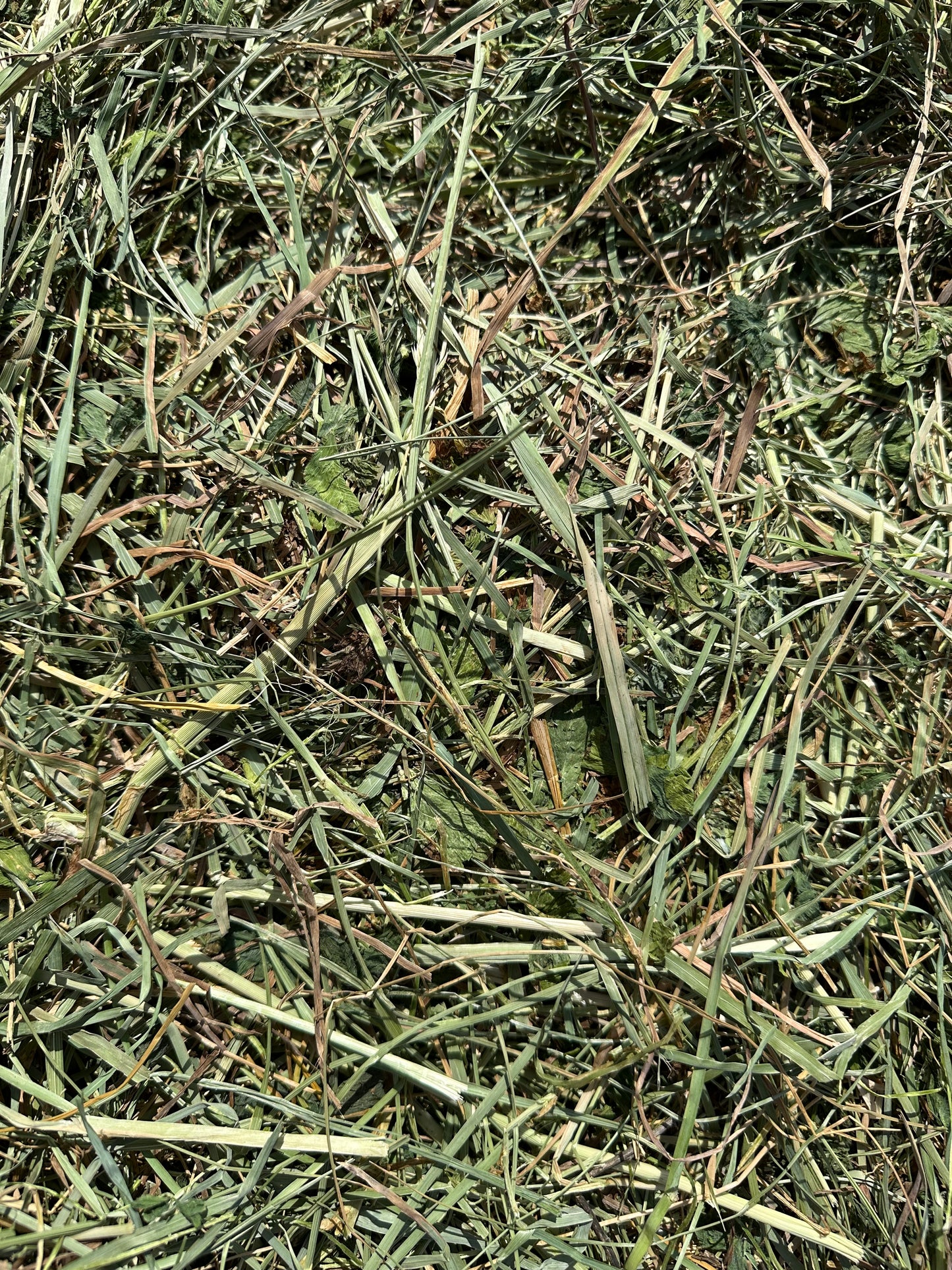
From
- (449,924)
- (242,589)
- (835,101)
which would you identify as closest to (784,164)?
(835,101)

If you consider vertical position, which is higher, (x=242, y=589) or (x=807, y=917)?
(x=242, y=589)

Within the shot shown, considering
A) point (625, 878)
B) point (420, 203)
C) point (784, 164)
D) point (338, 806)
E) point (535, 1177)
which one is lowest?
point (535, 1177)

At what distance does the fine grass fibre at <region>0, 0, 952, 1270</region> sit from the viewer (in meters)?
1.40

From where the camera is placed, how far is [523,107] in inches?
61.9

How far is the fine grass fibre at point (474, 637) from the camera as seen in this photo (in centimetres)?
140

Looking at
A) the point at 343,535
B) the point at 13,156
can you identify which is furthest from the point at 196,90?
the point at 343,535

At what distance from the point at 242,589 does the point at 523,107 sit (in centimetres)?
100

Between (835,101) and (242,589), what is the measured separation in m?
1.37

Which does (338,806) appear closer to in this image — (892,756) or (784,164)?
(892,756)

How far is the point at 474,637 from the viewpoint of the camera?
1472 mm

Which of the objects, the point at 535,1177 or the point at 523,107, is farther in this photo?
the point at 523,107

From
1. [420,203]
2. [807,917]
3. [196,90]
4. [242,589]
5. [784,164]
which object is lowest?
[807,917]

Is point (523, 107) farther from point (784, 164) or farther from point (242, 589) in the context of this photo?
point (242, 589)

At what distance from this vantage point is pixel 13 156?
149 centimetres
